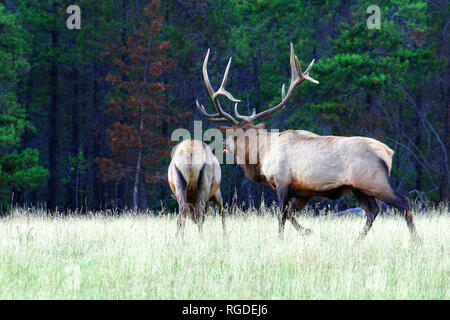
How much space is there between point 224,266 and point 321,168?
2.31 meters

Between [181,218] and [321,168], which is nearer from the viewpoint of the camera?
[321,168]

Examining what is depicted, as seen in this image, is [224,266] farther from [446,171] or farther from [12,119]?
[446,171]

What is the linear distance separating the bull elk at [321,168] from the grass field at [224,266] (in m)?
0.48

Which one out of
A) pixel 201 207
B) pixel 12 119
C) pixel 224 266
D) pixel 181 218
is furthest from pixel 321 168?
pixel 12 119

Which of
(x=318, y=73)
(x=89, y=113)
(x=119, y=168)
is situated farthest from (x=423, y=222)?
(x=89, y=113)

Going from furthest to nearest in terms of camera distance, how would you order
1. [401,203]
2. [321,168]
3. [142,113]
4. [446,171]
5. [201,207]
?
1. [142,113]
2. [446,171]
3. [201,207]
4. [321,168]
5. [401,203]

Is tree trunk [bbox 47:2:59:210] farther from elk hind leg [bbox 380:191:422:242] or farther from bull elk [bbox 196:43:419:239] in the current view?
elk hind leg [bbox 380:191:422:242]

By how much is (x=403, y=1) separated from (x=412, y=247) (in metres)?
15.2

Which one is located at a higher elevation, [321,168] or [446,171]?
[321,168]

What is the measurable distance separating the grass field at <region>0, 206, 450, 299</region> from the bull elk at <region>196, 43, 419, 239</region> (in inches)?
18.8

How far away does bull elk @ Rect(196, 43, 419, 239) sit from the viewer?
23.4 feet

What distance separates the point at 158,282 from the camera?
16.5 feet

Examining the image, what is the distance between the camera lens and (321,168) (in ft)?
24.6
